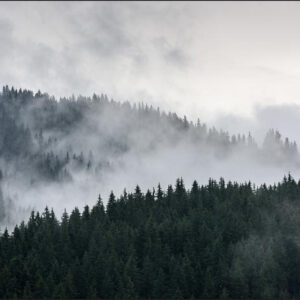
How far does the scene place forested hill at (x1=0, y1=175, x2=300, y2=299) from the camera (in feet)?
440

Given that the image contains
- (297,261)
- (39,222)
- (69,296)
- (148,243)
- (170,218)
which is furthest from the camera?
(39,222)

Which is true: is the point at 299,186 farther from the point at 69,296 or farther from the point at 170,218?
the point at 69,296

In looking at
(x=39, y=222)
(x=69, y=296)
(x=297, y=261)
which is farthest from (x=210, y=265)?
(x=39, y=222)

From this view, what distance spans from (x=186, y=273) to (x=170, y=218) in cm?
3169

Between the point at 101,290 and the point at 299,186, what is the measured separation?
7411 cm

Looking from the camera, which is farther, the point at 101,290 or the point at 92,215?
the point at 92,215

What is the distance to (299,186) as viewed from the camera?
595 feet

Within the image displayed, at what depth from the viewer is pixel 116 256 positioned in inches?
5635

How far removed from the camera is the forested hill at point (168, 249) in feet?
440

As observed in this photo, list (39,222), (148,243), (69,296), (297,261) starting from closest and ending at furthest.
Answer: (69,296) < (297,261) < (148,243) < (39,222)

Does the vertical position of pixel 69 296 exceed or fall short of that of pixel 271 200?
it falls short

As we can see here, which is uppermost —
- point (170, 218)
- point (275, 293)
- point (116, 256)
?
point (170, 218)

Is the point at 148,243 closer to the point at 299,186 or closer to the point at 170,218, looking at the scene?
the point at 170,218

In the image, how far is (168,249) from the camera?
485 feet
